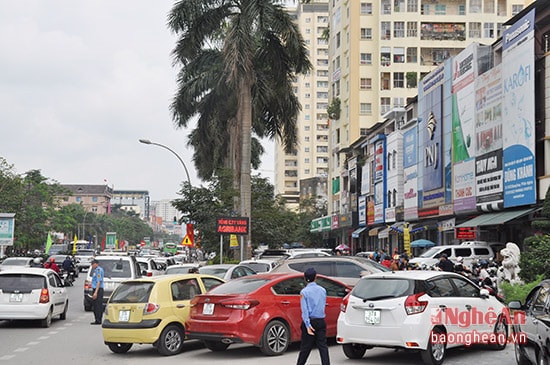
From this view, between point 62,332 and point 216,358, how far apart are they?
642 centimetres

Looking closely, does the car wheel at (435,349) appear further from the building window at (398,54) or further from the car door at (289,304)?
the building window at (398,54)

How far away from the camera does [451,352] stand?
1405 cm

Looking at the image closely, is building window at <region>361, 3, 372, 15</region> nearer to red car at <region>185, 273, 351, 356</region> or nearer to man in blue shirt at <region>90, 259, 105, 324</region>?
man in blue shirt at <region>90, 259, 105, 324</region>

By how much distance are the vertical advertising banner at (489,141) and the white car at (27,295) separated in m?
23.7

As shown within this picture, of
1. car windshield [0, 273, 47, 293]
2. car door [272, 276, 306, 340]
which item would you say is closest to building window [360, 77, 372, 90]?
car windshield [0, 273, 47, 293]

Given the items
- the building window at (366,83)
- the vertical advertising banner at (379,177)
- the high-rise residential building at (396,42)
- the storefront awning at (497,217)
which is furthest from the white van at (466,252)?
the building window at (366,83)

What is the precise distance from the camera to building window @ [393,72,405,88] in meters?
80.8

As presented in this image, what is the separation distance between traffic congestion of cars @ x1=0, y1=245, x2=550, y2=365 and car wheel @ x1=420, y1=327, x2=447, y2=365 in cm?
2

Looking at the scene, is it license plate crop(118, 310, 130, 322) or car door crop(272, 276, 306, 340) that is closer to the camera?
A: car door crop(272, 276, 306, 340)

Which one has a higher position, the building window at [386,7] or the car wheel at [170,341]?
the building window at [386,7]

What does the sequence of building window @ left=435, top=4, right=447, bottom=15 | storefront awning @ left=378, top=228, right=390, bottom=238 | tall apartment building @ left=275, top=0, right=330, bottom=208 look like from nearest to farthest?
storefront awning @ left=378, top=228, right=390, bottom=238 → building window @ left=435, top=4, right=447, bottom=15 → tall apartment building @ left=275, top=0, right=330, bottom=208

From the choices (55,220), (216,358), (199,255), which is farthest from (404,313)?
(55,220)

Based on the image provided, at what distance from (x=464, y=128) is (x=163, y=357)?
101ft

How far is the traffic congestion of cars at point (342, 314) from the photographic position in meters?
12.1
